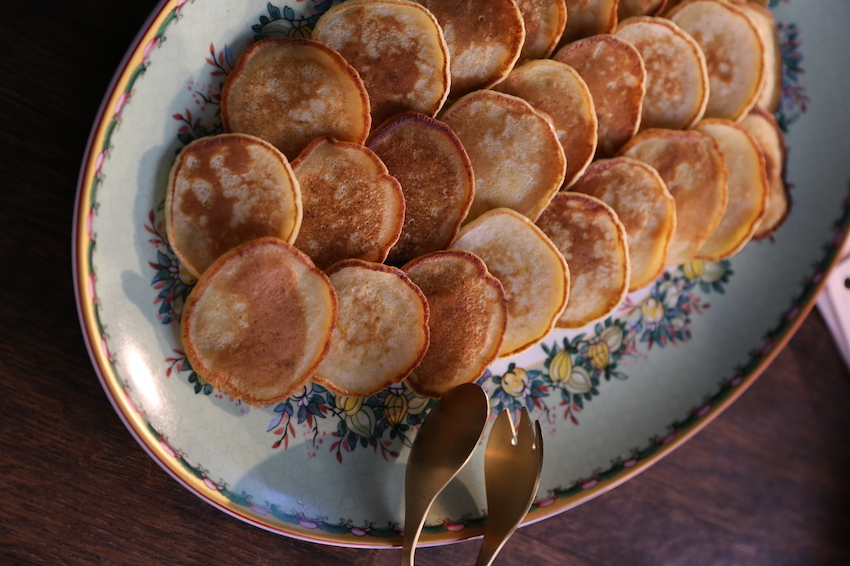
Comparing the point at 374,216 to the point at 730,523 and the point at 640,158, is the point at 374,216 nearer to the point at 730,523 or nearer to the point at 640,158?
the point at 640,158

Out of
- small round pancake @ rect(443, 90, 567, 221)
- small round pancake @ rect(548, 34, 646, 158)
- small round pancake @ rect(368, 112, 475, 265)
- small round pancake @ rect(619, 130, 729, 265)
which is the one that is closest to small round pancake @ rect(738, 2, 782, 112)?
small round pancake @ rect(619, 130, 729, 265)

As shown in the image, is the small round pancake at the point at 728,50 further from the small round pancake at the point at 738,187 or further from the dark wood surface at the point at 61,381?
the dark wood surface at the point at 61,381

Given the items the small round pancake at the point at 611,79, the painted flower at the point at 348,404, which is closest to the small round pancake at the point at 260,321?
the painted flower at the point at 348,404

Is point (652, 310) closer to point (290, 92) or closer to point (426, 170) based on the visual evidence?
point (426, 170)

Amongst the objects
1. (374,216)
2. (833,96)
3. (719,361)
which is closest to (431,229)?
(374,216)

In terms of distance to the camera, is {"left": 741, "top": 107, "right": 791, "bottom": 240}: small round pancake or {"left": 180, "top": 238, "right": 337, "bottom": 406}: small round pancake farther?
{"left": 741, "top": 107, "right": 791, "bottom": 240}: small round pancake

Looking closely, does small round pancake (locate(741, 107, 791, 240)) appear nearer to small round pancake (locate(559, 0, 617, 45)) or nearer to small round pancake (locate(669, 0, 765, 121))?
small round pancake (locate(669, 0, 765, 121))

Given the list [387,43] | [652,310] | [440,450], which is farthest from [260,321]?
[652,310]
